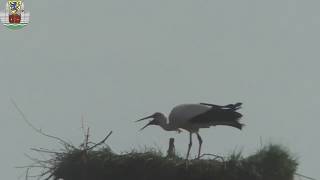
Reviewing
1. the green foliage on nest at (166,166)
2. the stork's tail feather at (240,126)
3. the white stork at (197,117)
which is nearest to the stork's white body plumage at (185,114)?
the white stork at (197,117)

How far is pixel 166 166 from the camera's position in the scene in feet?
39.4

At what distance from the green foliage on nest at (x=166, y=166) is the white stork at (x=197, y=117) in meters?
0.76

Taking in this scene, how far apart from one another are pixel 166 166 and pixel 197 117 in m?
1.50

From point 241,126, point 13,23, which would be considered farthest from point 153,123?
point 13,23

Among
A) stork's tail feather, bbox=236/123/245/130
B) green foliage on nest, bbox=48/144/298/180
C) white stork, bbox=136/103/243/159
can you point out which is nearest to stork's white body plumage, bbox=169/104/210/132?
white stork, bbox=136/103/243/159

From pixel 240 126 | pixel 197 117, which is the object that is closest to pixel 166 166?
pixel 240 126

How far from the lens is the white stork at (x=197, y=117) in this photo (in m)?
13.0

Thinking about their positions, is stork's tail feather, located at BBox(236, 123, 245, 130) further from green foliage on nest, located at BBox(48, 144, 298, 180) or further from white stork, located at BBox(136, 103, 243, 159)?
green foliage on nest, located at BBox(48, 144, 298, 180)

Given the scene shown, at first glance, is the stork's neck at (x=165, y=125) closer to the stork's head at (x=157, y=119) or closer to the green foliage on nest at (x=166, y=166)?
the stork's head at (x=157, y=119)

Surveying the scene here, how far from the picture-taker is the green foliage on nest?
11.9 metres

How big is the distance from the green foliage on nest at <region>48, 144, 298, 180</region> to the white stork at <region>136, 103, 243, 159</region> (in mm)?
763

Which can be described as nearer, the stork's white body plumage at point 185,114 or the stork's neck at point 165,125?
the stork's white body plumage at point 185,114

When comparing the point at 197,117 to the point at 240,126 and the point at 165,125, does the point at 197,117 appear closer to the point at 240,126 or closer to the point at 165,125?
the point at 165,125

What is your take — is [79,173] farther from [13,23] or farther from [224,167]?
[13,23]
